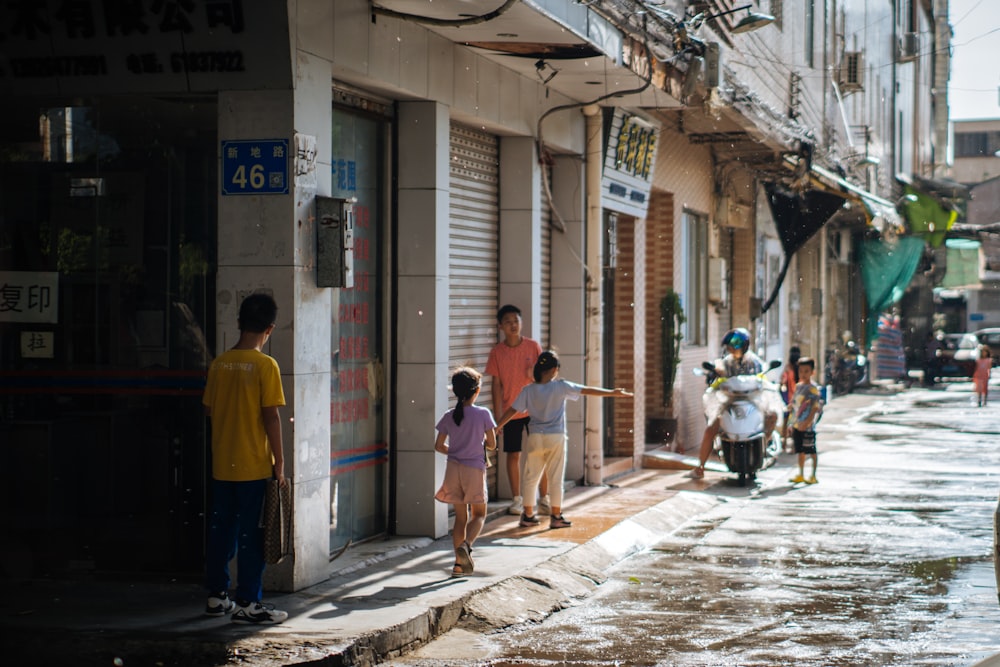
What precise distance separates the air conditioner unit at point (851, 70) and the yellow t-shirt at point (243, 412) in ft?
78.0

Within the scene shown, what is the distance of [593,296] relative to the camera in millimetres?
14414

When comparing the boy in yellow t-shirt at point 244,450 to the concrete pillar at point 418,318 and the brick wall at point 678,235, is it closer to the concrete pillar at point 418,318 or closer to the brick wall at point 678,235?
the concrete pillar at point 418,318

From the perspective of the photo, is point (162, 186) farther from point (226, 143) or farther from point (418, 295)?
point (418, 295)

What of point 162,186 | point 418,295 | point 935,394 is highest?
point 162,186

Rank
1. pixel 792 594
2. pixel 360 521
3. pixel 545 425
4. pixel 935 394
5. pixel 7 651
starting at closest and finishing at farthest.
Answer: pixel 7 651 → pixel 792 594 → pixel 360 521 → pixel 545 425 → pixel 935 394

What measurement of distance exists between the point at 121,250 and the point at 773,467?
1067 centimetres

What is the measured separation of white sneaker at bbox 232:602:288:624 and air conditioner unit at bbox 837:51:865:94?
79.3ft

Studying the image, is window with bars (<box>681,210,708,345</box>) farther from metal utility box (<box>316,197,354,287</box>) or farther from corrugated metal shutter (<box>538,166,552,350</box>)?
metal utility box (<box>316,197,354,287</box>)

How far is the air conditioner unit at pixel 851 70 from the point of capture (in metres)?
29.1

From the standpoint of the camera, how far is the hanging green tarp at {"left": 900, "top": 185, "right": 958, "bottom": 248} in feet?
120

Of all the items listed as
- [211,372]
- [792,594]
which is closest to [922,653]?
[792,594]

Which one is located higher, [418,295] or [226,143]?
[226,143]

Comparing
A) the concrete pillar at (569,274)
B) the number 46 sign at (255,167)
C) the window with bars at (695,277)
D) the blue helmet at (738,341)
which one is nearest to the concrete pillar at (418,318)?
the number 46 sign at (255,167)

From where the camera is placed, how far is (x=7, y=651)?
7020 millimetres
